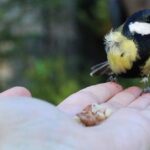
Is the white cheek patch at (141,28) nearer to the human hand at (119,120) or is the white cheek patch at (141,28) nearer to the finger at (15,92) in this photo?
the human hand at (119,120)

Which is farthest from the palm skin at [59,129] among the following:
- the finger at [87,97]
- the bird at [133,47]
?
the bird at [133,47]

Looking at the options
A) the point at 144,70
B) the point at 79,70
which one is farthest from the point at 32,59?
the point at 144,70

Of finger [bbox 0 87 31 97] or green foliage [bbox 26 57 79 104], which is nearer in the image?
finger [bbox 0 87 31 97]

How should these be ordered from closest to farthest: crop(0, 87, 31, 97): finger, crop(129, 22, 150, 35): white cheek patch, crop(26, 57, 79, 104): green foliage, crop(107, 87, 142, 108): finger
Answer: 1. crop(0, 87, 31, 97): finger
2. crop(107, 87, 142, 108): finger
3. crop(129, 22, 150, 35): white cheek patch
4. crop(26, 57, 79, 104): green foliage

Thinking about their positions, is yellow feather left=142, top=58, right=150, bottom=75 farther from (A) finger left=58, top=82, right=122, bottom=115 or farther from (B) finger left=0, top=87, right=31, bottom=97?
(B) finger left=0, top=87, right=31, bottom=97

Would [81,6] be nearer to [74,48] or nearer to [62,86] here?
[74,48]

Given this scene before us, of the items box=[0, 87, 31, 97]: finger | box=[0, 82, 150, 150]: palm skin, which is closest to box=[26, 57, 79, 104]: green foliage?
box=[0, 87, 31, 97]: finger

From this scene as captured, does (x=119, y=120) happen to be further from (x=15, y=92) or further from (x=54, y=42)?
(x=54, y=42)
